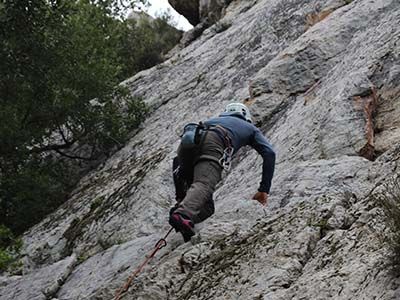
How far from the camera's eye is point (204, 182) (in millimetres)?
7270

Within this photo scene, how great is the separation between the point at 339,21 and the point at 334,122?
13.7ft

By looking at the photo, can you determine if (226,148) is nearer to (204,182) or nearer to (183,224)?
(204,182)

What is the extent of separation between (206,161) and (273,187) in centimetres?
91

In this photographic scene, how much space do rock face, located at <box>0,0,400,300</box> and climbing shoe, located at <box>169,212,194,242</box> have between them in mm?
166

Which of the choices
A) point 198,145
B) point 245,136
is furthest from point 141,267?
point 245,136

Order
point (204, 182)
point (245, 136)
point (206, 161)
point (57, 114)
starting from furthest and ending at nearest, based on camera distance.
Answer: point (57, 114) < point (245, 136) < point (206, 161) < point (204, 182)

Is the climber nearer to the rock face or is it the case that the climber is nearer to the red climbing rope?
the rock face

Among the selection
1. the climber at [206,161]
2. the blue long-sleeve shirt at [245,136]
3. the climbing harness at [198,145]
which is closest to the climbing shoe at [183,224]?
the climber at [206,161]

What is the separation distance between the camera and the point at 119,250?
806cm

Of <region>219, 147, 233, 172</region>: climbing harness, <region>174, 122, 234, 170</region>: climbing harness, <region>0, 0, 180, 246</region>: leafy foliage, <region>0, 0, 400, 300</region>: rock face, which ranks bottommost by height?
<region>0, 0, 400, 300</region>: rock face

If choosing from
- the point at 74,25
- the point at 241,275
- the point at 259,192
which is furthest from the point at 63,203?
the point at 241,275

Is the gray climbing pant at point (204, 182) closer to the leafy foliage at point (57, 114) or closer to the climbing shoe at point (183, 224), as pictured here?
the climbing shoe at point (183, 224)

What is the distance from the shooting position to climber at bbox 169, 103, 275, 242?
692cm

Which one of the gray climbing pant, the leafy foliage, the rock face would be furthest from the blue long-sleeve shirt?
the leafy foliage
